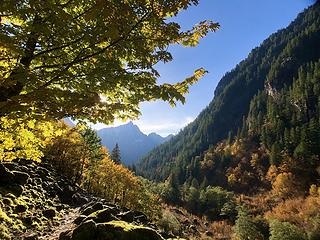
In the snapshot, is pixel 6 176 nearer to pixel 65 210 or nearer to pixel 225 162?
pixel 65 210

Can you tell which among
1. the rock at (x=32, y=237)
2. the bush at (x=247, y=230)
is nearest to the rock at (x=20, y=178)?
the rock at (x=32, y=237)

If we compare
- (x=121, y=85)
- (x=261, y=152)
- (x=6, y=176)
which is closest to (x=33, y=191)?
(x=6, y=176)

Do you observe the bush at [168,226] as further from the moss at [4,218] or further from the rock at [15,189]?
the moss at [4,218]

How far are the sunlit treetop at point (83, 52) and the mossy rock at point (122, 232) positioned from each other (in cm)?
1002

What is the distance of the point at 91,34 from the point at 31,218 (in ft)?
60.8

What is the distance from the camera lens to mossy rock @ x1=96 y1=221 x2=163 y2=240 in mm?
16641

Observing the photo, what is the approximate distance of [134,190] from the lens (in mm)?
64875

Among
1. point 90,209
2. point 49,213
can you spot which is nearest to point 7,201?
point 49,213

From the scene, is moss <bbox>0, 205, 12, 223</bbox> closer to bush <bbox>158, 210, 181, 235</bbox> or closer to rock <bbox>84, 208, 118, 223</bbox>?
rock <bbox>84, 208, 118, 223</bbox>

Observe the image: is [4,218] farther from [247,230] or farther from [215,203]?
[215,203]

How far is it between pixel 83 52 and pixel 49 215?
69.6 ft

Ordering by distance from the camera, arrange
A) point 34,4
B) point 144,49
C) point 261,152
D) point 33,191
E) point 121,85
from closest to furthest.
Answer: point 34,4
point 144,49
point 121,85
point 33,191
point 261,152

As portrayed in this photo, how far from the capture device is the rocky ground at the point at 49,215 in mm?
17016

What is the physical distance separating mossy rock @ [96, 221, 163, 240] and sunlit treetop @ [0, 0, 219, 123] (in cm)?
1002
